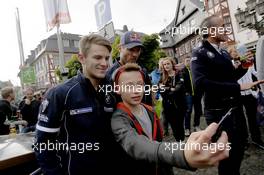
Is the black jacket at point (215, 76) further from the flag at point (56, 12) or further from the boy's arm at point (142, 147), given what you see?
the flag at point (56, 12)

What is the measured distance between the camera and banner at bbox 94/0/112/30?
6664 millimetres

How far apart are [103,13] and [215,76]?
4776 mm

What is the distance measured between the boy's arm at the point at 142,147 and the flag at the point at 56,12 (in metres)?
6.93

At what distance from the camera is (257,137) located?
4672 mm

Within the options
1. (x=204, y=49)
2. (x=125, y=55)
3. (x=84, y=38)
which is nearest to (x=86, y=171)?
(x=84, y=38)

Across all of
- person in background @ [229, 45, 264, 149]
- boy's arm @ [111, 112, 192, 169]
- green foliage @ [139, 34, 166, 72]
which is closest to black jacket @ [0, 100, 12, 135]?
boy's arm @ [111, 112, 192, 169]

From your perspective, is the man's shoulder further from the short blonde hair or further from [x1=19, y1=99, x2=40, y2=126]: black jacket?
[x1=19, y1=99, x2=40, y2=126]: black jacket

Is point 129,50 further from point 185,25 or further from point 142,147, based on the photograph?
point 185,25

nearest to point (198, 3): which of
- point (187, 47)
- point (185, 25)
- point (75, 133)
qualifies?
point (185, 25)

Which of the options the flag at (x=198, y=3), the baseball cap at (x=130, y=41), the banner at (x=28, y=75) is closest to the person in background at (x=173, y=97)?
the baseball cap at (x=130, y=41)

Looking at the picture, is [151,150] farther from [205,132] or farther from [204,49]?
[204,49]

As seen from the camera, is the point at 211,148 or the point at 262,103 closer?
the point at 211,148

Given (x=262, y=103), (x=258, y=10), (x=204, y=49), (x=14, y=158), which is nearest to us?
(x=14, y=158)

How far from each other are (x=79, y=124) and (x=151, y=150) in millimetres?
700
